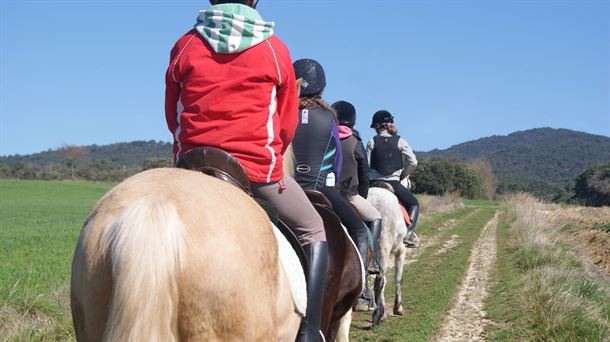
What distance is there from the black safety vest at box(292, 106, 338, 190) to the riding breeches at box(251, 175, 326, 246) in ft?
4.96

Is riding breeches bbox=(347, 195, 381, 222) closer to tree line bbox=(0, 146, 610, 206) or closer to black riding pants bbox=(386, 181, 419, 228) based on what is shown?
black riding pants bbox=(386, 181, 419, 228)

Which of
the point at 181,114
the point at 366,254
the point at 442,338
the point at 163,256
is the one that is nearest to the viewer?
the point at 163,256

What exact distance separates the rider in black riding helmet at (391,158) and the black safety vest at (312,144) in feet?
14.6

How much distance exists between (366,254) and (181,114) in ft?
12.0

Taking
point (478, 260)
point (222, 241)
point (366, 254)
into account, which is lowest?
point (478, 260)

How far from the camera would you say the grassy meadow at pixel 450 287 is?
24.3ft

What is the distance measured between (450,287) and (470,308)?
1932 mm

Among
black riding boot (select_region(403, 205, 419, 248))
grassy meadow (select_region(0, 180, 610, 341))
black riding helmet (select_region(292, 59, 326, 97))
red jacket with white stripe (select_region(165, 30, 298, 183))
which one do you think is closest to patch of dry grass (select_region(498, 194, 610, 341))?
grassy meadow (select_region(0, 180, 610, 341))

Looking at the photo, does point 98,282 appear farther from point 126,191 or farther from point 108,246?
point 126,191

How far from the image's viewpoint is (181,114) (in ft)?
11.5

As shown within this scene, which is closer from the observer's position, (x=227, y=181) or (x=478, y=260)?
(x=227, y=181)

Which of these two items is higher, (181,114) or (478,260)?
(181,114)

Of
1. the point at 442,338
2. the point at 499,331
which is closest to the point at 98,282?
the point at 442,338

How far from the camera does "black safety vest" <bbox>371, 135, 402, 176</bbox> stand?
1012cm
